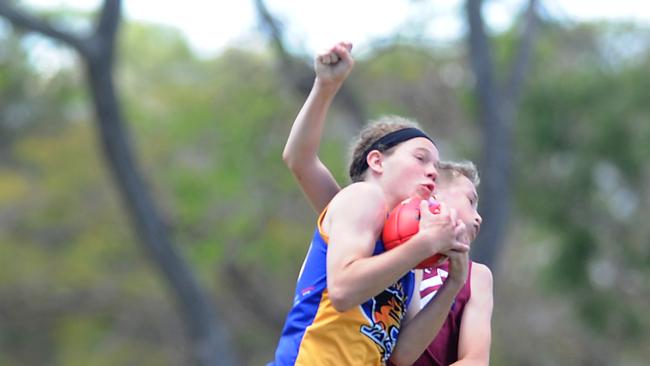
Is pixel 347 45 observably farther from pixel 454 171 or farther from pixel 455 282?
pixel 455 282

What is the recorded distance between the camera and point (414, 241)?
290 cm

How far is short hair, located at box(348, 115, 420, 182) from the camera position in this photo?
334cm

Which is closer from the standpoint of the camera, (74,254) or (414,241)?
(414,241)

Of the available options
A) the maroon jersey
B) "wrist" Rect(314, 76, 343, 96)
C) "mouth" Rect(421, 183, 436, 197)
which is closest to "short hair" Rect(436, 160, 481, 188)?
"mouth" Rect(421, 183, 436, 197)

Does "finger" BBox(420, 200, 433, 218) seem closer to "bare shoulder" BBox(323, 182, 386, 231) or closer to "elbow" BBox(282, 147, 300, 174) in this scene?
"bare shoulder" BBox(323, 182, 386, 231)

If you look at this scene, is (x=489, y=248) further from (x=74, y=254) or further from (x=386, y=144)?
(x=386, y=144)

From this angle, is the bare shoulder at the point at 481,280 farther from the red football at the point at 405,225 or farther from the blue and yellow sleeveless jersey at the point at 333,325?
the red football at the point at 405,225

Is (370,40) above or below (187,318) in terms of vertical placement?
above

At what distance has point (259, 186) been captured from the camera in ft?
56.8

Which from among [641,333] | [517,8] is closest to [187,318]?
[517,8]

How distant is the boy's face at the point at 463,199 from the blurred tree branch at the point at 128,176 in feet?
29.5

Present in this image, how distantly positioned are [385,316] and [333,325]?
15 cm

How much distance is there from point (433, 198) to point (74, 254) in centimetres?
1693

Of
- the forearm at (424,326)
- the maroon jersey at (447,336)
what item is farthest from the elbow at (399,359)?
the maroon jersey at (447,336)
